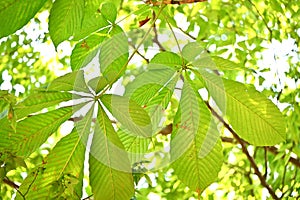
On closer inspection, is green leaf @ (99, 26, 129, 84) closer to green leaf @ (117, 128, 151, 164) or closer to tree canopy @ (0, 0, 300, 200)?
tree canopy @ (0, 0, 300, 200)

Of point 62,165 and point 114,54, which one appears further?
point 114,54

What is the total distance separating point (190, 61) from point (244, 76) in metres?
1.50

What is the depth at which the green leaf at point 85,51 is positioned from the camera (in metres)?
0.92

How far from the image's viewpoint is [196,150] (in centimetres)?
80

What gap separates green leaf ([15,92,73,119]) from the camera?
79 cm

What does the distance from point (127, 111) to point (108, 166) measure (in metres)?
0.08

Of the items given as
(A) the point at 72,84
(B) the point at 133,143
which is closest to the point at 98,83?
(A) the point at 72,84

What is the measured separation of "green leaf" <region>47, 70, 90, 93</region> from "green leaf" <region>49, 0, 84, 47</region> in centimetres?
8

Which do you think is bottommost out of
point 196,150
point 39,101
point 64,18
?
point 196,150

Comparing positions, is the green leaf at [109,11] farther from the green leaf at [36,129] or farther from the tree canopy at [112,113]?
the green leaf at [36,129]

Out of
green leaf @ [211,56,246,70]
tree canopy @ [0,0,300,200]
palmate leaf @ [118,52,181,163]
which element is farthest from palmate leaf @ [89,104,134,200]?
green leaf @ [211,56,246,70]

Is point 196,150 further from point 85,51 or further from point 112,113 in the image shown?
point 85,51

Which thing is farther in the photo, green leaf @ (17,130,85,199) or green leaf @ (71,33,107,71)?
green leaf @ (71,33,107,71)

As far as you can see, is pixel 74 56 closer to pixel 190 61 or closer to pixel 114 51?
pixel 114 51
